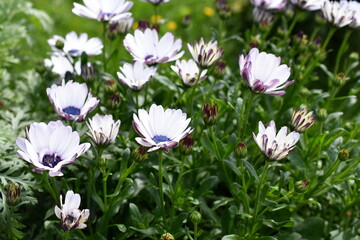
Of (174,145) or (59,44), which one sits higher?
(174,145)

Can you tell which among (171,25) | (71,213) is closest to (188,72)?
(71,213)

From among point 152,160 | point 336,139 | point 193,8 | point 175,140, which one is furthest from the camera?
point 193,8

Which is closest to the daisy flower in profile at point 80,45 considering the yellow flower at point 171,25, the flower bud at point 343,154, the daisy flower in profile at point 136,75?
the daisy flower in profile at point 136,75

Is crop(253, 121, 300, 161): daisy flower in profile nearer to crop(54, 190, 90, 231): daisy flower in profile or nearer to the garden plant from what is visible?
the garden plant

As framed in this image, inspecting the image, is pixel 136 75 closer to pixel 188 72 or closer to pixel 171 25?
pixel 188 72

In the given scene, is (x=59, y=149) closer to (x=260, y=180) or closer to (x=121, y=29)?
(x=260, y=180)

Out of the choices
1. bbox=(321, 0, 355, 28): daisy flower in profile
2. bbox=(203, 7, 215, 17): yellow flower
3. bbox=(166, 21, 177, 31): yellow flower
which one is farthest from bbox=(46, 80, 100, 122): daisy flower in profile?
bbox=(203, 7, 215, 17): yellow flower

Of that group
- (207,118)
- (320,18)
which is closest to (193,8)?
(320,18)
